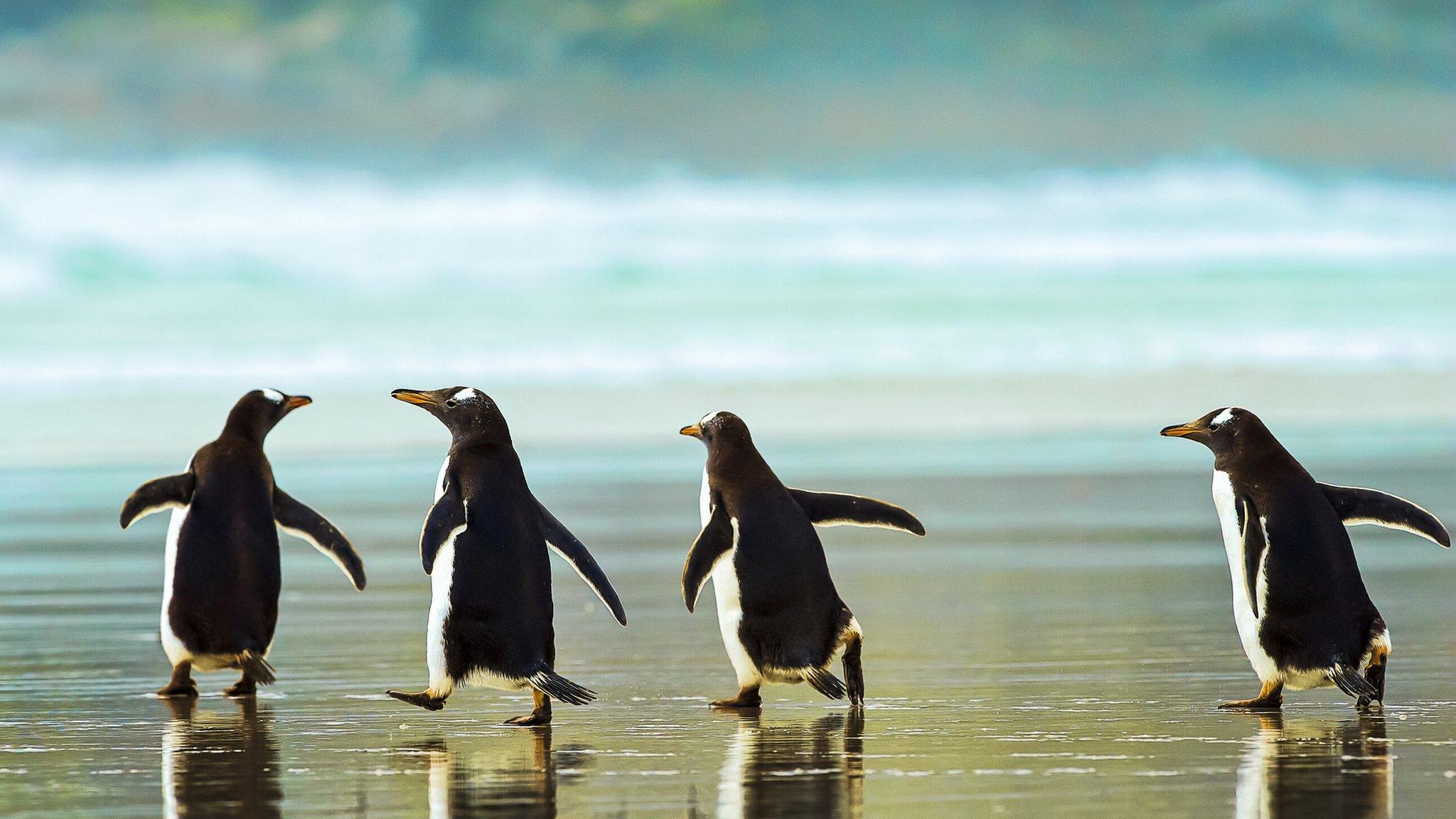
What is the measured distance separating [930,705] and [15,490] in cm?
1323

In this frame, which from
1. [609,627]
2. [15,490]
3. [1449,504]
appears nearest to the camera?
[609,627]

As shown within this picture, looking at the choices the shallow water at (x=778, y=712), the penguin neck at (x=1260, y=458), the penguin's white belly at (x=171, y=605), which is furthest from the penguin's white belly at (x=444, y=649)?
the penguin neck at (x=1260, y=458)

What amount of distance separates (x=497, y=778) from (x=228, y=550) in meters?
2.44

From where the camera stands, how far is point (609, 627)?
9195 mm

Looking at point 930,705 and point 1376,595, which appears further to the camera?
point 1376,595

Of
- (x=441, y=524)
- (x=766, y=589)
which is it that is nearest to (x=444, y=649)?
(x=441, y=524)

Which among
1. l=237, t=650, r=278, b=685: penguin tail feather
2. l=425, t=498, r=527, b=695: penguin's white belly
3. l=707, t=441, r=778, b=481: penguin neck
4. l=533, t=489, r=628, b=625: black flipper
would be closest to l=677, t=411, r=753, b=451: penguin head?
l=707, t=441, r=778, b=481: penguin neck

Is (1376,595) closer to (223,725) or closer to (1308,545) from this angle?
(1308,545)

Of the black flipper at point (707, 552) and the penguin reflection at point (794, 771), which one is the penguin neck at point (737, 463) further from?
the penguin reflection at point (794, 771)

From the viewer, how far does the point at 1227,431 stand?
→ 276 inches

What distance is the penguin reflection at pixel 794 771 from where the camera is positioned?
5.16 meters

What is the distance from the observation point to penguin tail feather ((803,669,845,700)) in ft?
22.3

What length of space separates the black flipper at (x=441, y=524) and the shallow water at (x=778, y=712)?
1.83 feet

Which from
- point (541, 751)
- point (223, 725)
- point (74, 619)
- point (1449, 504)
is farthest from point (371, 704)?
point (1449, 504)
